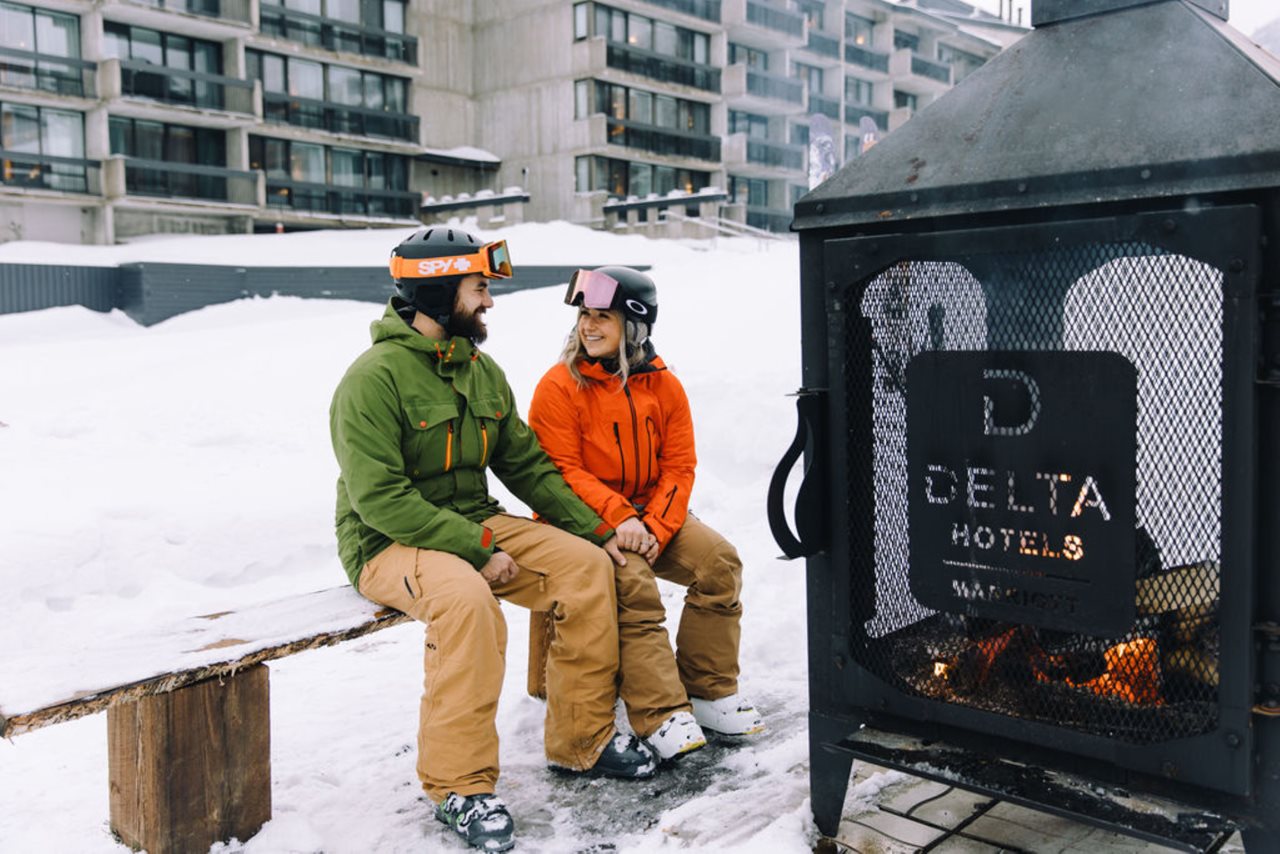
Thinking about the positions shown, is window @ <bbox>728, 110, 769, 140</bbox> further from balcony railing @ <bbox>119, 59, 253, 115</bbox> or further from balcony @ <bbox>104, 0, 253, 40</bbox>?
balcony railing @ <bbox>119, 59, 253, 115</bbox>

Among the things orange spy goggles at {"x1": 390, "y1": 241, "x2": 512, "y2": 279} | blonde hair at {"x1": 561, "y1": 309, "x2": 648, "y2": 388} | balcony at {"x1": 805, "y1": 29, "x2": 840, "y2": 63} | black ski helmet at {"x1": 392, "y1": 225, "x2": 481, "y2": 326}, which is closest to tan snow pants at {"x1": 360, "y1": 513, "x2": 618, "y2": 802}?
blonde hair at {"x1": 561, "y1": 309, "x2": 648, "y2": 388}

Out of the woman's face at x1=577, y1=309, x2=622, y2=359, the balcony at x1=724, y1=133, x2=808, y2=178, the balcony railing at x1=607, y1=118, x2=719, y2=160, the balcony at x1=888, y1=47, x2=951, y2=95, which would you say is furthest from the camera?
the balcony at x1=888, y1=47, x2=951, y2=95

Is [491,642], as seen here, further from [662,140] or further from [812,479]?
[662,140]

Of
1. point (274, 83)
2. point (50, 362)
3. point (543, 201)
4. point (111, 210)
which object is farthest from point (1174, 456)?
point (543, 201)

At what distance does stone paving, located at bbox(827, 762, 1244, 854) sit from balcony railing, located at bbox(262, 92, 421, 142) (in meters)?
33.5

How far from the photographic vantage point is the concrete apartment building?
29.5 metres

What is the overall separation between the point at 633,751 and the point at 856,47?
50.3 metres

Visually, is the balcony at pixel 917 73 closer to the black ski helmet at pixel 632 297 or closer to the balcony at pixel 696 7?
the balcony at pixel 696 7

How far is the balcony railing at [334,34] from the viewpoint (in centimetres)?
3359

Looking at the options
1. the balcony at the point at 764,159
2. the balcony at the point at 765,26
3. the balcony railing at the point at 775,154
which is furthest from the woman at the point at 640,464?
the balcony railing at the point at 775,154

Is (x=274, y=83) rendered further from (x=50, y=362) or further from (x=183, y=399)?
(x=183, y=399)

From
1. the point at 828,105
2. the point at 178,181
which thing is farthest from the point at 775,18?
the point at 178,181

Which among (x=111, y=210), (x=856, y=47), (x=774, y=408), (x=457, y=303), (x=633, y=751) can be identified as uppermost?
(x=856, y=47)

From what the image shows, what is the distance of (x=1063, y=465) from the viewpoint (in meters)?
2.89
